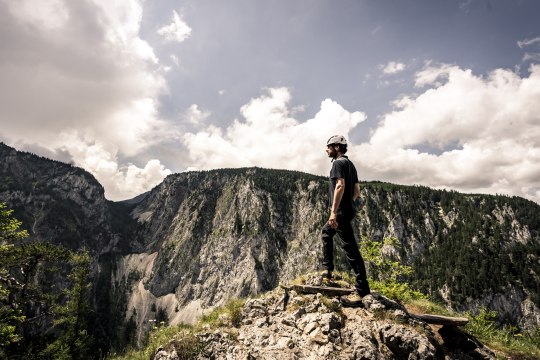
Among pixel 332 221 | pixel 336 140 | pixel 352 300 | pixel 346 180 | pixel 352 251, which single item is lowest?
pixel 352 300

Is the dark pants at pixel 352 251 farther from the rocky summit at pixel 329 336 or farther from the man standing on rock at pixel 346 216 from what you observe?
the rocky summit at pixel 329 336

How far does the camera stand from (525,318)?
7490 inches

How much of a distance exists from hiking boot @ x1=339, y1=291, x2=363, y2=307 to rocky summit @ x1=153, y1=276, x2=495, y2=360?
0.41ft

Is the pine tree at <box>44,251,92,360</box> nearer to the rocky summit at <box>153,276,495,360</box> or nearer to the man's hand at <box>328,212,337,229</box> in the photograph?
the rocky summit at <box>153,276,495,360</box>

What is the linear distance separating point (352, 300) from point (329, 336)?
154 centimetres

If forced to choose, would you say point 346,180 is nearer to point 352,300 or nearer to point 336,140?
point 336,140

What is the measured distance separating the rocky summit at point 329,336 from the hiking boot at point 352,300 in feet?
0.41

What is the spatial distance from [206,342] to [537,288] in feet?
877

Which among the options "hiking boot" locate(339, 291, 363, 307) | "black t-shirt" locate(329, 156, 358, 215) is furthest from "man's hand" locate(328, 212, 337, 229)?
"hiking boot" locate(339, 291, 363, 307)

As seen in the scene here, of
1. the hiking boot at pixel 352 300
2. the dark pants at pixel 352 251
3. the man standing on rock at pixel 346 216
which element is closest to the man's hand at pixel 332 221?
the man standing on rock at pixel 346 216

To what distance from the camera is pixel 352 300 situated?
9.12 meters

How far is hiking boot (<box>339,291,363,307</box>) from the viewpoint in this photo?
9.06 meters

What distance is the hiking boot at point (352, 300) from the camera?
9.06 m

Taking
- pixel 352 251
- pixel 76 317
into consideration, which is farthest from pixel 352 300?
pixel 76 317
